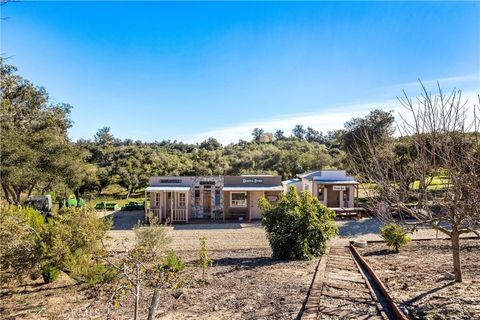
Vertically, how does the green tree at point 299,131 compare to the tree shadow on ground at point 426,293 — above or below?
above

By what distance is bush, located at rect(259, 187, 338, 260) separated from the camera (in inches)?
436

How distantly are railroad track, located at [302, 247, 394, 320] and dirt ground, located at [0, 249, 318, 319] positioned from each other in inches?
11.8

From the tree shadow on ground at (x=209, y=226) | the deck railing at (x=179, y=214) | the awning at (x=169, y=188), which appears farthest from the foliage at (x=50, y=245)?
the deck railing at (x=179, y=214)

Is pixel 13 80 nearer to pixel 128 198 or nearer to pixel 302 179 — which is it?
pixel 128 198

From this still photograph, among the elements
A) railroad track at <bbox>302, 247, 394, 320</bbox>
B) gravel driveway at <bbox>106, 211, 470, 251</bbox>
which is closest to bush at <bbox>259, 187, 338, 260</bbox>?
railroad track at <bbox>302, 247, 394, 320</bbox>

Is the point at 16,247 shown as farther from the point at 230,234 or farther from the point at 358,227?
the point at 358,227

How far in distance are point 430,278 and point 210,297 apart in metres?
5.18

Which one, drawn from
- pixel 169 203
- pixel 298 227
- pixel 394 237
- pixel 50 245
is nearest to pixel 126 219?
pixel 169 203

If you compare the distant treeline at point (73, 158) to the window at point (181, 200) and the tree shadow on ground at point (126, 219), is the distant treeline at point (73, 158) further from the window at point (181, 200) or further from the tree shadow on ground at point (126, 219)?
the window at point (181, 200)

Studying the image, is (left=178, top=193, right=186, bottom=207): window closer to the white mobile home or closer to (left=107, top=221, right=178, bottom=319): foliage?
the white mobile home

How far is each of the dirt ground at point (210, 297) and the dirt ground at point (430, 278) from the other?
78.4 inches

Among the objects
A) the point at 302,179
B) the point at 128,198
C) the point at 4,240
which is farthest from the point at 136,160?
Answer: the point at 4,240

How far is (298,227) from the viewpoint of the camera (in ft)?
36.5

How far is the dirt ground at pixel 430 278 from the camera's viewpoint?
612 centimetres
